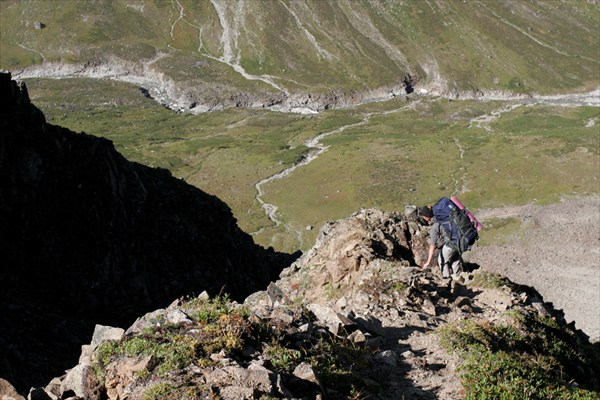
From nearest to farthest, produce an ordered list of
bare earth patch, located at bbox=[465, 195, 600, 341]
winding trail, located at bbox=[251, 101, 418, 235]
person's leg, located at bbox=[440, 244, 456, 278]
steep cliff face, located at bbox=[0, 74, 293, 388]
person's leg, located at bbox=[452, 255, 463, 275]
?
person's leg, located at bbox=[440, 244, 456, 278] → person's leg, located at bbox=[452, 255, 463, 275] → steep cliff face, located at bbox=[0, 74, 293, 388] → bare earth patch, located at bbox=[465, 195, 600, 341] → winding trail, located at bbox=[251, 101, 418, 235]

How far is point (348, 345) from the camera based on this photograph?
15.1m

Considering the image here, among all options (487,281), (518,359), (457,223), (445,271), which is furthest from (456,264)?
(518,359)

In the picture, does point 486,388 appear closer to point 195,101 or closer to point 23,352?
point 23,352

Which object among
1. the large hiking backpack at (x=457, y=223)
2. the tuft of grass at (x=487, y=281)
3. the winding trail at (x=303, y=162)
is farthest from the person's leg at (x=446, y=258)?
the winding trail at (x=303, y=162)

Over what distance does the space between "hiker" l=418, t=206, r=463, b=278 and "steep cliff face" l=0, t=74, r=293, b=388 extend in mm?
17688

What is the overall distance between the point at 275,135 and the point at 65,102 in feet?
272

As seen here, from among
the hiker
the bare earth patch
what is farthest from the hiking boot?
the bare earth patch

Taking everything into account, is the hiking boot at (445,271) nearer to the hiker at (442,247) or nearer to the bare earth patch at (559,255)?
the hiker at (442,247)

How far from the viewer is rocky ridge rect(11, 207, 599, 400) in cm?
1156

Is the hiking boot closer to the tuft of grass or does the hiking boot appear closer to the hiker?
the hiker

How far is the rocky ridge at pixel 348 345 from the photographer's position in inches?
455

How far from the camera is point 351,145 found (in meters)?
138

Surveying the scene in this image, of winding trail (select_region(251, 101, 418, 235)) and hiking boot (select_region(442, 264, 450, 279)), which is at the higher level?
hiking boot (select_region(442, 264, 450, 279))

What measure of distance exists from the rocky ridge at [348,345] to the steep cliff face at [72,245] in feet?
39.2
